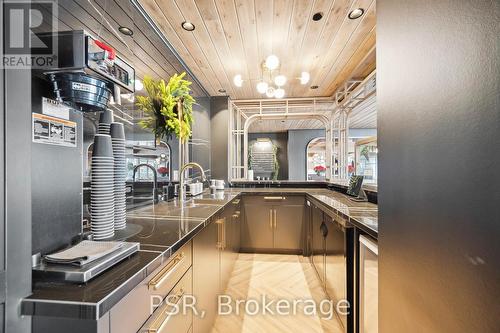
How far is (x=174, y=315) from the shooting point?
0.96m

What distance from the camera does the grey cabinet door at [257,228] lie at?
3238 millimetres

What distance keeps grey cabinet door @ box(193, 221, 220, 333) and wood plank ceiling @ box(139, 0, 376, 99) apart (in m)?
1.78

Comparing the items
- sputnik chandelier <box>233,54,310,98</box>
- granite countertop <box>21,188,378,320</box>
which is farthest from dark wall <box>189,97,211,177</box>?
granite countertop <box>21,188,378,320</box>

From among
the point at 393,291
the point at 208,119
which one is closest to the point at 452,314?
the point at 393,291

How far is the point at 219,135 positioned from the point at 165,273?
328 cm

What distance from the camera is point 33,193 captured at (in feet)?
2.24

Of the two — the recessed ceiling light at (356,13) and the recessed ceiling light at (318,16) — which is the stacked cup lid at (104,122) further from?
the recessed ceiling light at (356,13)

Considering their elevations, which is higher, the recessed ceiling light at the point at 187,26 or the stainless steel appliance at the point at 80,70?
the recessed ceiling light at the point at 187,26

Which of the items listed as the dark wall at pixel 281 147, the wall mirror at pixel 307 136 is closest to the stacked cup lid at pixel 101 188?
the wall mirror at pixel 307 136

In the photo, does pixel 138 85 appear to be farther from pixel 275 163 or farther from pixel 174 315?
pixel 275 163

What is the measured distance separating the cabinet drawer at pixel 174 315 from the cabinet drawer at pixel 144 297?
35 mm

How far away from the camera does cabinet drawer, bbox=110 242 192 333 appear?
64 centimetres

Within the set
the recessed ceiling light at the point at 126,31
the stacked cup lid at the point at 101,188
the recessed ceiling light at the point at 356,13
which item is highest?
the recessed ceiling light at the point at 356,13

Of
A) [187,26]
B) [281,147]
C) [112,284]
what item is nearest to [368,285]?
[112,284]
